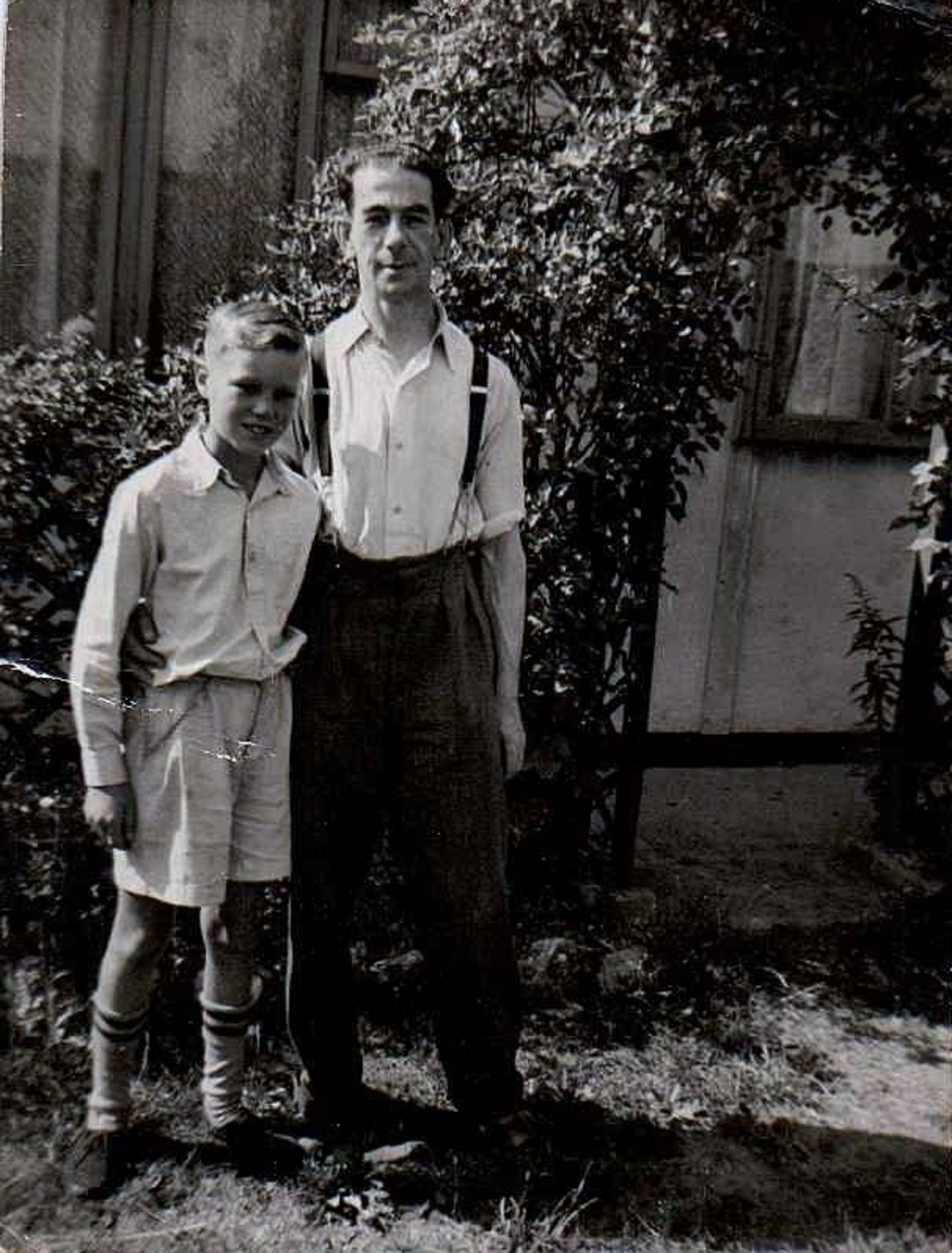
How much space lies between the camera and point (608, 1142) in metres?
3.28

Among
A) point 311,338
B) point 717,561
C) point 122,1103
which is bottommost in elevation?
point 122,1103

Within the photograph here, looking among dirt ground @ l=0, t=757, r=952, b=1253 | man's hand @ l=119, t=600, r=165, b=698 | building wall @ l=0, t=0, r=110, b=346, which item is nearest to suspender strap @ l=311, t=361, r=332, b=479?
man's hand @ l=119, t=600, r=165, b=698

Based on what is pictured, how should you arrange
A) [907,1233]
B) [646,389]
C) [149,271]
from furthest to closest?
1. [149,271]
2. [646,389]
3. [907,1233]

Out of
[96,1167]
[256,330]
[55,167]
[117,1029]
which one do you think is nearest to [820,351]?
[55,167]

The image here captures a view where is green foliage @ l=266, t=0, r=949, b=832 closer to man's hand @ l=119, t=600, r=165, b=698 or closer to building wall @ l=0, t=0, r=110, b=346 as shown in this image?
building wall @ l=0, t=0, r=110, b=346

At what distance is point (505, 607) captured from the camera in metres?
2.99

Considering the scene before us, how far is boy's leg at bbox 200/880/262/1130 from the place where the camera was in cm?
283

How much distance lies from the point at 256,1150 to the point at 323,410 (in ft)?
5.50

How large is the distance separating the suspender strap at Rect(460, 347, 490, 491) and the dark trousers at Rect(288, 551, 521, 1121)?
0.62ft

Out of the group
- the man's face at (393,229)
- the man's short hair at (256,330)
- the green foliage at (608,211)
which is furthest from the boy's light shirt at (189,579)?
the green foliage at (608,211)

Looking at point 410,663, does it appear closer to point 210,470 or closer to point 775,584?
point 210,470

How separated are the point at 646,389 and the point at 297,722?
1618 mm

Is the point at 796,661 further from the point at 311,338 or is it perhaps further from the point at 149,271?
the point at 311,338

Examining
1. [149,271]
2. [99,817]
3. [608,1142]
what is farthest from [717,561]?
[99,817]
